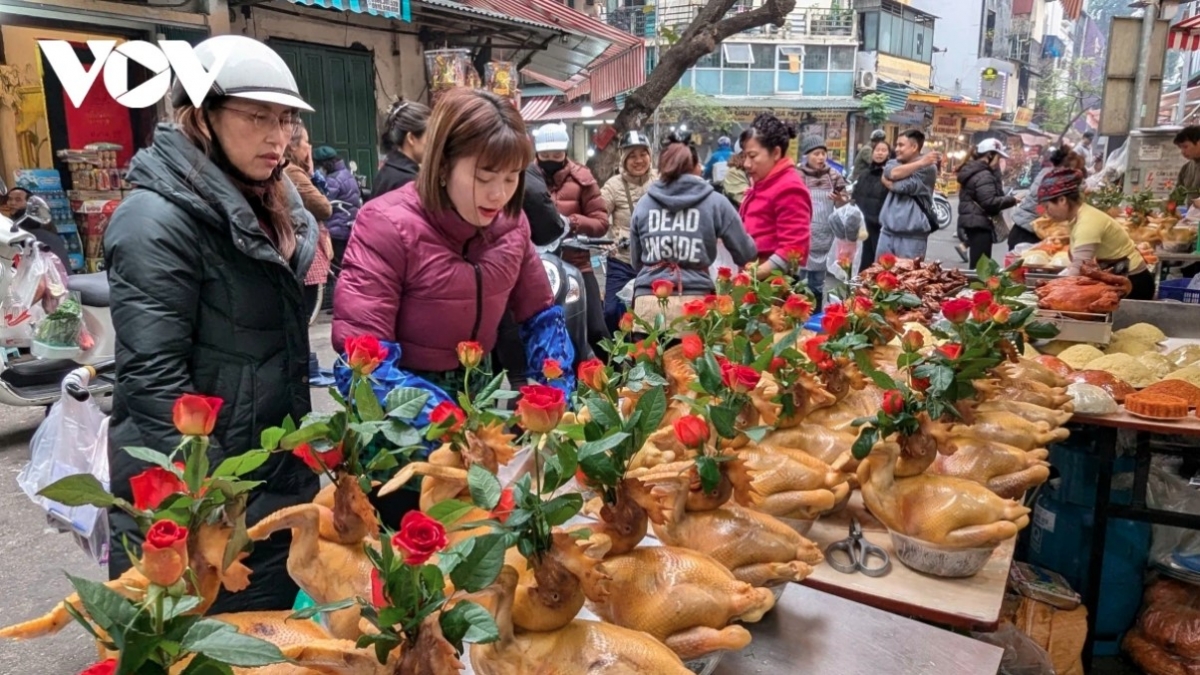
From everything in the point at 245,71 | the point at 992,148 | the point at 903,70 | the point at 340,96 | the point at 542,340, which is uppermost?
the point at 903,70

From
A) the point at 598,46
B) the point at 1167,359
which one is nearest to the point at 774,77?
the point at 598,46

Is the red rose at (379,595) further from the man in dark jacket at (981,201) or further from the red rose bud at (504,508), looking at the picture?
the man in dark jacket at (981,201)

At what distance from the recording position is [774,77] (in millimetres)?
25156

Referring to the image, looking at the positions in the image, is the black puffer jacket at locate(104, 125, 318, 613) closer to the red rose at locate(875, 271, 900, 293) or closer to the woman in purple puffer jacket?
the woman in purple puffer jacket

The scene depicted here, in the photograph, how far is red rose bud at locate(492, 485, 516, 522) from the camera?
0.96 m

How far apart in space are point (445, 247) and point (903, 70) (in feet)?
96.3

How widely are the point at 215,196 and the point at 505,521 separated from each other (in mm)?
945

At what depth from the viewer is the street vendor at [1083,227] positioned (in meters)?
3.83

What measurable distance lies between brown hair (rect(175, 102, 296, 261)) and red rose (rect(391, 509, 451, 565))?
3.39 ft

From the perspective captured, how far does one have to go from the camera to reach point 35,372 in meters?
4.24

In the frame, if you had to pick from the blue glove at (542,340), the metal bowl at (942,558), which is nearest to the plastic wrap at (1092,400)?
the metal bowl at (942,558)

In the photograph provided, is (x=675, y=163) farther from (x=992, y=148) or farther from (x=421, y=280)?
(x=992, y=148)

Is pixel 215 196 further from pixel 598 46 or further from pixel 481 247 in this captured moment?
pixel 598 46

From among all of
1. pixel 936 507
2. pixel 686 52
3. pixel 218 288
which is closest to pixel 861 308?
pixel 936 507
